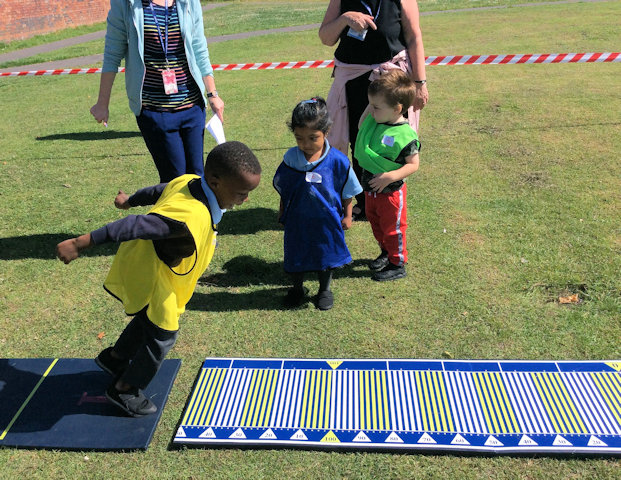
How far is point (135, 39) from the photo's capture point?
157 inches

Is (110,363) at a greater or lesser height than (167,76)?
lesser

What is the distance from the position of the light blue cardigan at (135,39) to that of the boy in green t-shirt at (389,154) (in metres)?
1.42

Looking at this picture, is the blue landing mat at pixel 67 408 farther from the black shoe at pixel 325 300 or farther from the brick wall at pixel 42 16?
the brick wall at pixel 42 16

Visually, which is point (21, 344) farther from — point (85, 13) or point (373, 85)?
point (85, 13)

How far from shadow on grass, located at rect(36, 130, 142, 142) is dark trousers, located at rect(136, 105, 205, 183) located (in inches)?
190

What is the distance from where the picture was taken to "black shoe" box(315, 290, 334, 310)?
4086 mm

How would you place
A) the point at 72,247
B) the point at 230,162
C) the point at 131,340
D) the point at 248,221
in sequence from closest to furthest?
the point at 72,247 < the point at 230,162 < the point at 131,340 < the point at 248,221

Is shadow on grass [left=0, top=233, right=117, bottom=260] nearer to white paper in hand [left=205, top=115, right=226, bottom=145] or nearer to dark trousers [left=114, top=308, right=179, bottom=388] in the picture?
white paper in hand [left=205, top=115, right=226, bottom=145]

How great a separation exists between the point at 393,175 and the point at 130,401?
2341 millimetres

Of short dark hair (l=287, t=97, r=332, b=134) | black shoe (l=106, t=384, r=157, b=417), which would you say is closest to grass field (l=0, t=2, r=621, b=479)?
black shoe (l=106, t=384, r=157, b=417)

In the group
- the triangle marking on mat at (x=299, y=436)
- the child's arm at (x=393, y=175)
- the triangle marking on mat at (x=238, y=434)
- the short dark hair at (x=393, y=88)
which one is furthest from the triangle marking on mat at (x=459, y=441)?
the short dark hair at (x=393, y=88)

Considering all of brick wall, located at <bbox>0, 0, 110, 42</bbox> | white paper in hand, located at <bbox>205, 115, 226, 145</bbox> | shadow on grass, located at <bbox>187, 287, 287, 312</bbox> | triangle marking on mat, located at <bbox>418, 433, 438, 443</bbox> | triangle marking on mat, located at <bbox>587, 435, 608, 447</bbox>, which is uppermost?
white paper in hand, located at <bbox>205, 115, 226, 145</bbox>

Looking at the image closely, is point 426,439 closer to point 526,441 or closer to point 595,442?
point 526,441

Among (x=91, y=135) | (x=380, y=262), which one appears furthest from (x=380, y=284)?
(x=91, y=135)
